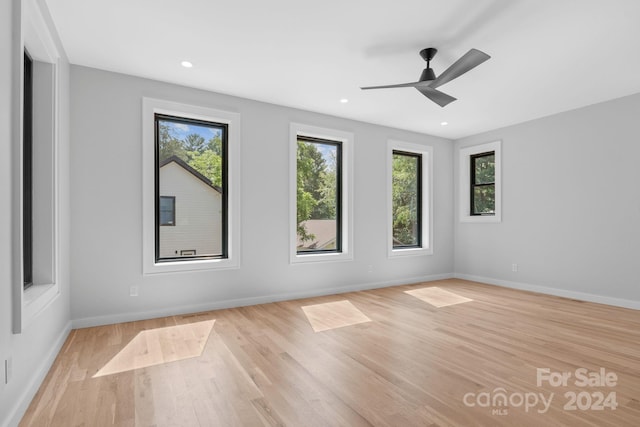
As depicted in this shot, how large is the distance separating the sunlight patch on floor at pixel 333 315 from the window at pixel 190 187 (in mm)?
1376

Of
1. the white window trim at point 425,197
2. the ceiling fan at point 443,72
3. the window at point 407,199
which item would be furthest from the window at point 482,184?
the ceiling fan at point 443,72

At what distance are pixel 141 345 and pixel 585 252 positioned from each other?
5.56m

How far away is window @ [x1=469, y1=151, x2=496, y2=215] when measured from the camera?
600cm

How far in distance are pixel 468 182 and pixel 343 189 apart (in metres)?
2.64

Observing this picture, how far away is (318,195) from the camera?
5172mm

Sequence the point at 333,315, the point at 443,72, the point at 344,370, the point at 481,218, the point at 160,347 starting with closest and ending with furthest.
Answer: the point at 344,370 < the point at 160,347 < the point at 443,72 < the point at 333,315 < the point at 481,218

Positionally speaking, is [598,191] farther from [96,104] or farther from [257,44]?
[96,104]

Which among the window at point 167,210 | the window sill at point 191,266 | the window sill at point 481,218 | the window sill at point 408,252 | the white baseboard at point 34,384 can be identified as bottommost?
the white baseboard at point 34,384

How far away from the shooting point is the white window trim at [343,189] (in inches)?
185

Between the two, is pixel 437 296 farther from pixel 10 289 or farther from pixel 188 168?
pixel 10 289

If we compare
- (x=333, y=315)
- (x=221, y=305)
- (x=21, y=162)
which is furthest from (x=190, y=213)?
(x=21, y=162)

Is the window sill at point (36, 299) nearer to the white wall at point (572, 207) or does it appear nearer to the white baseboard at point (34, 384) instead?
the white baseboard at point (34, 384)

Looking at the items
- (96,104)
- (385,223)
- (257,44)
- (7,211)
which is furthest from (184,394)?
→ (385,223)

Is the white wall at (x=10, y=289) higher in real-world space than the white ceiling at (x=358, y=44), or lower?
lower
